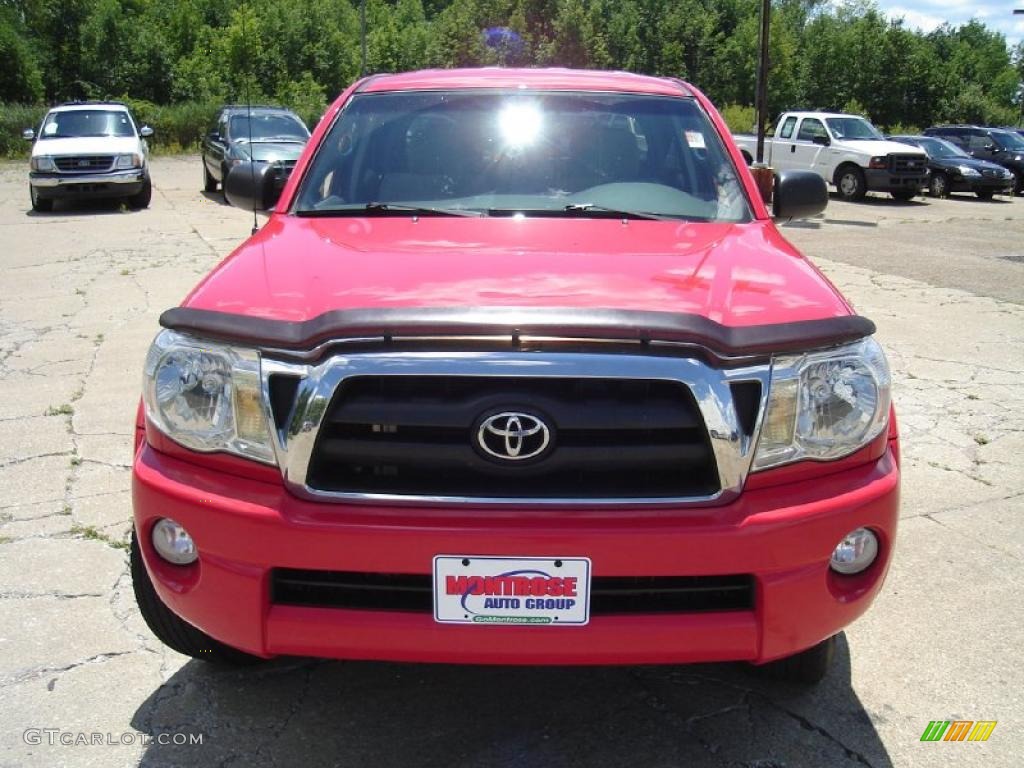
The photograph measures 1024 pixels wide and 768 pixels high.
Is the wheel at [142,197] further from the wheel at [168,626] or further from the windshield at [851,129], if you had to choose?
the wheel at [168,626]

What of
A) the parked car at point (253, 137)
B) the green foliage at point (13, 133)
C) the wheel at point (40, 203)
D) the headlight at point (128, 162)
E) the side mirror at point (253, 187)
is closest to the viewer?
the side mirror at point (253, 187)

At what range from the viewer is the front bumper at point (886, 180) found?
64.7ft

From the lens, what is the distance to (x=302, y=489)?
83.1 inches

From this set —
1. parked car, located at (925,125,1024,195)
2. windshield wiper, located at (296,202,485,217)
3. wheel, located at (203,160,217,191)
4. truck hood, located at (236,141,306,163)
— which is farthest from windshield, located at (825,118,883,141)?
windshield wiper, located at (296,202,485,217)

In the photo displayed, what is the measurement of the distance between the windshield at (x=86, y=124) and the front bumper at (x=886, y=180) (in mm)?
A: 14520

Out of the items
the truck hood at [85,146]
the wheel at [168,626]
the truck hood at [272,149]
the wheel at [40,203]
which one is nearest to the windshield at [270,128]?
the truck hood at [272,149]

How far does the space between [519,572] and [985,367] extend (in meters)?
5.64

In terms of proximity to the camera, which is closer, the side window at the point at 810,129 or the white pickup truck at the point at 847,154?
the white pickup truck at the point at 847,154

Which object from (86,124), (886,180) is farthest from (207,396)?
(886,180)

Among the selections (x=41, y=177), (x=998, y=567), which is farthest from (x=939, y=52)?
(x=998, y=567)

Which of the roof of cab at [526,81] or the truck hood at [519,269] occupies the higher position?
the roof of cab at [526,81]

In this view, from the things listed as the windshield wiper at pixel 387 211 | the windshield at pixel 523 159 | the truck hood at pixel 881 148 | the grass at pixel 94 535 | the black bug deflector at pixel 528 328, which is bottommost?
the grass at pixel 94 535

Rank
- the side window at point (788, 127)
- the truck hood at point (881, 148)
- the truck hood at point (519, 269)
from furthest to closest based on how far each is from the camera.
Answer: the side window at point (788, 127) < the truck hood at point (881, 148) < the truck hood at point (519, 269)

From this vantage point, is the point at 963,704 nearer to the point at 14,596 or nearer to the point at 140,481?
the point at 140,481
